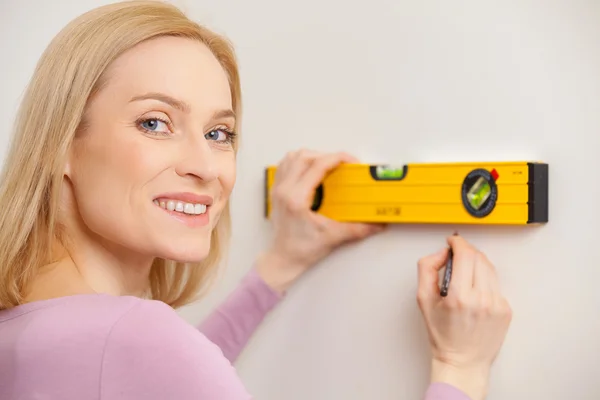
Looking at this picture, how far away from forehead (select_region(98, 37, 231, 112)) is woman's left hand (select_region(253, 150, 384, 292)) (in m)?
0.23

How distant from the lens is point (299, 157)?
111cm

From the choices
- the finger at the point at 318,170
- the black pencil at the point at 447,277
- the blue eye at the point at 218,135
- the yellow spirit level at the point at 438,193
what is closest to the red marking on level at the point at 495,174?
the yellow spirit level at the point at 438,193

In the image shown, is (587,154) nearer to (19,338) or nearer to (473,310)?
(473,310)

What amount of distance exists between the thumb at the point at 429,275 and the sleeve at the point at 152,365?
29 cm

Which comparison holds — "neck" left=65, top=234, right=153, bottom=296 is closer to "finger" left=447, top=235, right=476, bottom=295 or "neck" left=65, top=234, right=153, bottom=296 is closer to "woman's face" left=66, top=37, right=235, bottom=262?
"woman's face" left=66, top=37, right=235, bottom=262

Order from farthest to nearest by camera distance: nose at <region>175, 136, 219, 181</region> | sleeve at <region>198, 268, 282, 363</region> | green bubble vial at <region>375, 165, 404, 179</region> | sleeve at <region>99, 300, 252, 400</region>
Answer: sleeve at <region>198, 268, 282, 363</region>
green bubble vial at <region>375, 165, 404, 179</region>
nose at <region>175, 136, 219, 181</region>
sleeve at <region>99, 300, 252, 400</region>

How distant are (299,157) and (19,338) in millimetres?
485

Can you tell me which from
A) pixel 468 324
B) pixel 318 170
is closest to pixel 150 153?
pixel 318 170

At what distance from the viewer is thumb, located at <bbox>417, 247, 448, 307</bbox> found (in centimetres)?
94

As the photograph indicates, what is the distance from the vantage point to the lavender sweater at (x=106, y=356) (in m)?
0.75

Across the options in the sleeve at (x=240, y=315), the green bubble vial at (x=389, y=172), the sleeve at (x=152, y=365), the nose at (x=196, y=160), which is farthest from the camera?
the sleeve at (x=240, y=315)

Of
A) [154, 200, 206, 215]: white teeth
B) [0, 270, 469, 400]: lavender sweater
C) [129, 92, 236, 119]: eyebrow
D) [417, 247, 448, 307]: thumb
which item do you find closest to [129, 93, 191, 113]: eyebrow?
[129, 92, 236, 119]: eyebrow

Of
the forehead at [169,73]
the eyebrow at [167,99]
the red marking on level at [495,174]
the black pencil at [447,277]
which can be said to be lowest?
the black pencil at [447,277]

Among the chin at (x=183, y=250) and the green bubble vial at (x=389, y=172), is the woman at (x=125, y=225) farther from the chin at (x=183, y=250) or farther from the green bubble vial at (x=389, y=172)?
the green bubble vial at (x=389, y=172)
